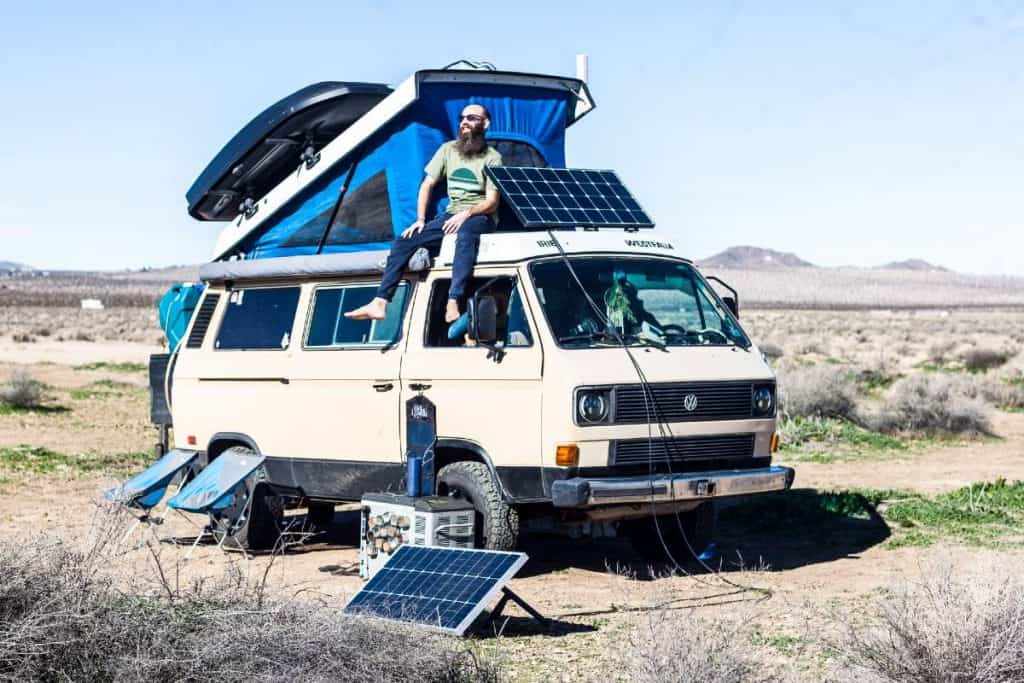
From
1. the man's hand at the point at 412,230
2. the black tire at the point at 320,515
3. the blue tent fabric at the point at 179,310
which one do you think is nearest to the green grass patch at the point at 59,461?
the blue tent fabric at the point at 179,310

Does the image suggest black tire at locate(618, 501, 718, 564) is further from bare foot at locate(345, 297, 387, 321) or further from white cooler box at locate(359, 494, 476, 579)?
bare foot at locate(345, 297, 387, 321)

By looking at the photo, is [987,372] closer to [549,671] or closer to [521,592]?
[521,592]

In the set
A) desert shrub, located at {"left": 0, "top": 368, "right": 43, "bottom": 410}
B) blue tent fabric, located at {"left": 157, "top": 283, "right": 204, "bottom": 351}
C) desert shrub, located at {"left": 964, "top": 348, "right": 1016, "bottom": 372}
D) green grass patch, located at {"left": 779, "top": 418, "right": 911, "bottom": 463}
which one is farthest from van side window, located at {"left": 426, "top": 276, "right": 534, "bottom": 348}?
desert shrub, located at {"left": 964, "top": 348, "right": 1016, "bottom": 372}

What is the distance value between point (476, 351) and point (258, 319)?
104 inches

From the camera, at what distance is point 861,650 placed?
6.44 meters

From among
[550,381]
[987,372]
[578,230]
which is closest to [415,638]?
[550,381]

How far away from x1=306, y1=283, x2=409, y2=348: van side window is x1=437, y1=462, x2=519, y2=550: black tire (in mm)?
1243

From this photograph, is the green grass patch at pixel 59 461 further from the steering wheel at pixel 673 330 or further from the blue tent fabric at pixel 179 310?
the steering wheel at pixel 673 330

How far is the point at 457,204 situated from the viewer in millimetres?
10398

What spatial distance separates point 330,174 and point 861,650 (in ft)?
22.0

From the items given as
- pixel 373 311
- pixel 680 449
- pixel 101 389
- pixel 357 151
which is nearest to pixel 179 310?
pixel 357 151

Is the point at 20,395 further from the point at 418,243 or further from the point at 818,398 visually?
the point at 418,243

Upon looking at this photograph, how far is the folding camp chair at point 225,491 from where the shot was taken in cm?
1020

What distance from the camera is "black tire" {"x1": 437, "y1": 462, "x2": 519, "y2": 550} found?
9.49 metres
